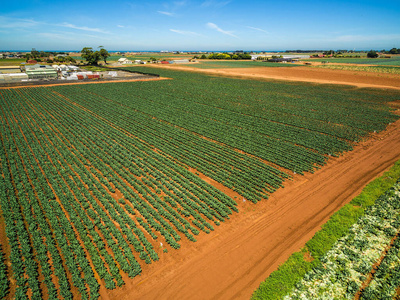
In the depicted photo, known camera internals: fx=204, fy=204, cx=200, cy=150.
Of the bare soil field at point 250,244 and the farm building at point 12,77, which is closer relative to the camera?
the bare soil field at point 250,244

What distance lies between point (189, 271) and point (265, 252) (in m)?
4.70

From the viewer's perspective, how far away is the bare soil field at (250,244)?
10.5m

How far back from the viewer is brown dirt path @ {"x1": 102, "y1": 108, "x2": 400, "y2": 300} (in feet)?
34.4

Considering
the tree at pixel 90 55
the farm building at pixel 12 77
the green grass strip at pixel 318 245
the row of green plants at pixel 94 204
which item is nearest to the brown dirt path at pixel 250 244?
the green grass strip at pixel 318 245

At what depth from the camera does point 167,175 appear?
19484 mm

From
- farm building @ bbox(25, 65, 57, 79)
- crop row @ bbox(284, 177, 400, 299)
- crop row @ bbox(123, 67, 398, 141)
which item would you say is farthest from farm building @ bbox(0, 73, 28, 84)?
crop row @ bbox(284, 177, 400, 299)

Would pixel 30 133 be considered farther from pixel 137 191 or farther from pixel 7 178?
pixel 137 191

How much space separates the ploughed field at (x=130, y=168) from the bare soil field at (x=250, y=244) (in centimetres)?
82

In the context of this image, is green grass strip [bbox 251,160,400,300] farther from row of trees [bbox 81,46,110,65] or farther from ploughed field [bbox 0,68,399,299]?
row of trees [bbox 81,46,110,65]

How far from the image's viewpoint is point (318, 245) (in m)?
12.5

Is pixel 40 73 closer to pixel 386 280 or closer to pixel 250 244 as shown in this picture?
pixel 250 244

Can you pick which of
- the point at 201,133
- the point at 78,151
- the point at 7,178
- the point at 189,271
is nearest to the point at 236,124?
the point at 201,133

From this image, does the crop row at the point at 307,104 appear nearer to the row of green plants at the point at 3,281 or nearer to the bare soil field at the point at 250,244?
the bare soil field at the point at 250,244

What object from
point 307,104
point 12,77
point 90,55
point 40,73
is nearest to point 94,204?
point 307,104
